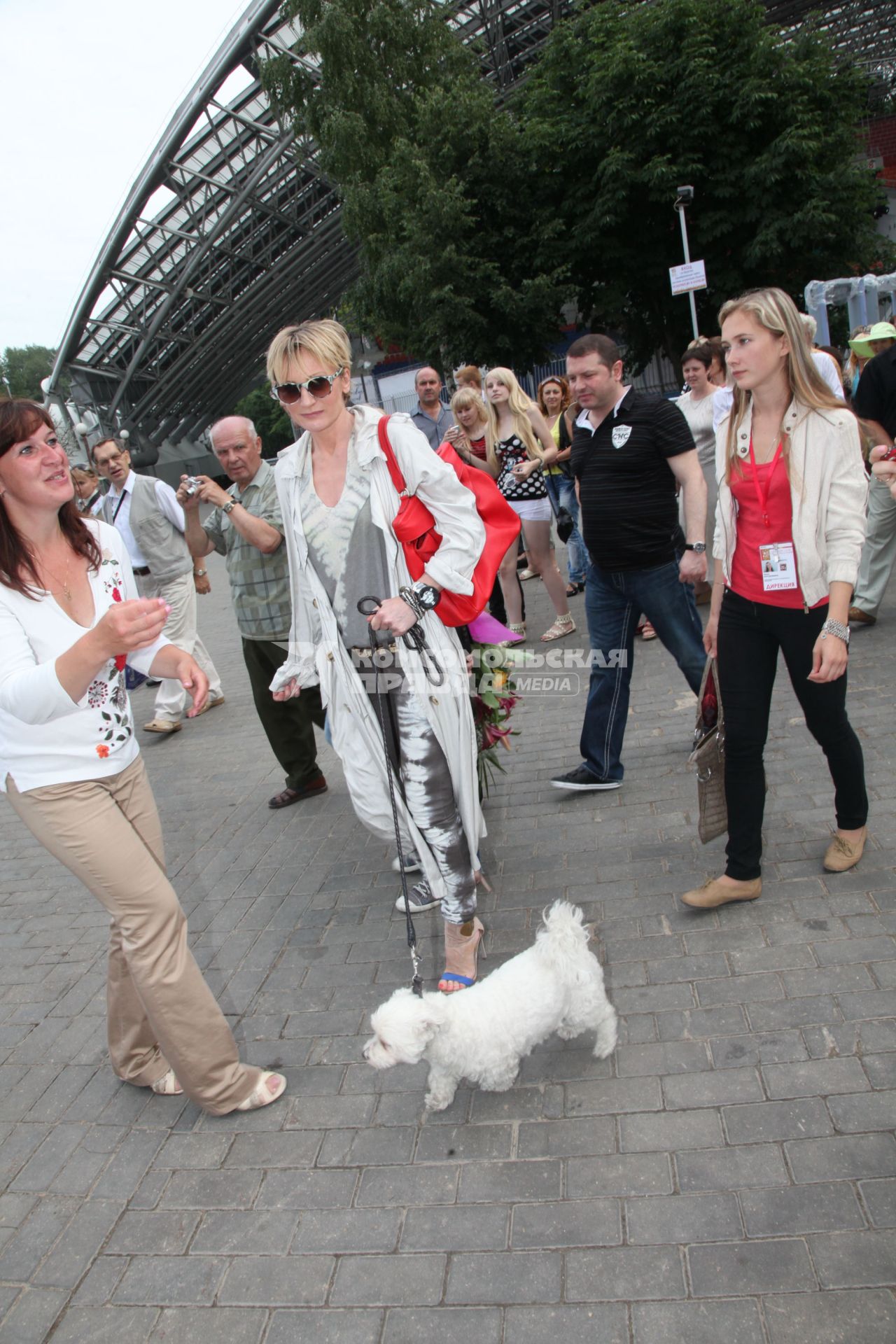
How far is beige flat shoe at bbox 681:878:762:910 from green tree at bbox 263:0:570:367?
68.8ft

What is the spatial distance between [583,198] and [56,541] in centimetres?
2448

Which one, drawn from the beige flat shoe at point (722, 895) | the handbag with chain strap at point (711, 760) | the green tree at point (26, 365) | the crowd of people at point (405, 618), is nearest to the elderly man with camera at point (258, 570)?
the crowd of people at point (405, 618)

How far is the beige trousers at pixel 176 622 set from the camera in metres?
7.23

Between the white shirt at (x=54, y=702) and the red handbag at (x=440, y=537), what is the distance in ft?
2.99

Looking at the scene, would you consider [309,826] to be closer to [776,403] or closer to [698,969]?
[698,969]

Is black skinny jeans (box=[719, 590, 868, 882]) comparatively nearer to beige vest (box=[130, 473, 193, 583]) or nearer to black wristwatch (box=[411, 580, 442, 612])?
black wristwatch (box=[411, 580, 442, 612])

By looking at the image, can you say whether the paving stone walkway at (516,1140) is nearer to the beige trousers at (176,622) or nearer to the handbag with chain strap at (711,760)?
the handbag with chain strap at (711,760)

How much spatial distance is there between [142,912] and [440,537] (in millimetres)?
1490

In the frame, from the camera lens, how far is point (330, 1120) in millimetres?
2697

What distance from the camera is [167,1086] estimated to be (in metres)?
2.99

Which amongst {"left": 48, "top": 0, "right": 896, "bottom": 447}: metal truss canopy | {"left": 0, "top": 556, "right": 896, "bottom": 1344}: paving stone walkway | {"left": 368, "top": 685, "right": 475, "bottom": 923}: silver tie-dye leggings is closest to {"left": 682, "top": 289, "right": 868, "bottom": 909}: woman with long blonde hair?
{"left": 0, "top": 556, "right": 896, "bottom": 1344}: paving stone walkway

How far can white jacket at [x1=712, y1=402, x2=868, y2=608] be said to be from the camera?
2863mm

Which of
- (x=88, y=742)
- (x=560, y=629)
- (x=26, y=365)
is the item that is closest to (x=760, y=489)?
(x=88, y=742)

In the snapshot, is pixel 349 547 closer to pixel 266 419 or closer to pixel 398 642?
pixel 398 642
